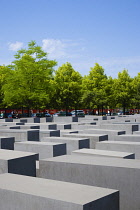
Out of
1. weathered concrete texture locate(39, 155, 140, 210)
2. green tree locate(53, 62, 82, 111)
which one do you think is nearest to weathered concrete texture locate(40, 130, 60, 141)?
weathered concrete texture locate(39, 155, 140, 210)

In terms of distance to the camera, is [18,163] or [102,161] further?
[18,163]

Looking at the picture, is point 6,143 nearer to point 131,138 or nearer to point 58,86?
point 131,138

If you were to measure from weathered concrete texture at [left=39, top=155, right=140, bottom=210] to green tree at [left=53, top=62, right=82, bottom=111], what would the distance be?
43909mm

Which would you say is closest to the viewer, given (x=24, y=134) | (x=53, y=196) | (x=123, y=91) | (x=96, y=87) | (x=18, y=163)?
(x=53, y=196)

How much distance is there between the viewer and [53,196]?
4234 millimetres

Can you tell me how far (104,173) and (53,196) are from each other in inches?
81.6

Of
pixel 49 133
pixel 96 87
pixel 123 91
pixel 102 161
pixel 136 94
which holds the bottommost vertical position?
pixel 102 161

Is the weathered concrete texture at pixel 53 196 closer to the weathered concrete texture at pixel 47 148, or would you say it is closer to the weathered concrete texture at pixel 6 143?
the weathered concrete texture at pixel 47 148

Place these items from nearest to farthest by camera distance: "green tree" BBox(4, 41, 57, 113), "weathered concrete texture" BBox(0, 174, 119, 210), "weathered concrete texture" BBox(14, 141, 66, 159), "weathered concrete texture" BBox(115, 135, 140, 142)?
1. "weathered concrete texture" BBox(0, 174, 119, 210)
2. "weathered concrete texture" BBox(14, 141, 66, 159)
3. "weathered concrete texture" BBox(115, 135, 140, 142)
4. "green tree" BBox(4, 41, 57, 113)

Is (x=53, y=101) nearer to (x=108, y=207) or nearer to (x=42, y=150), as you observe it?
(x=42, y=150)

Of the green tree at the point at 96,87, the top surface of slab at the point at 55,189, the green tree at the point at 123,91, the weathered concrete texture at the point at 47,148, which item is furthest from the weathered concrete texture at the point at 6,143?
the green tree at the point at 123,91

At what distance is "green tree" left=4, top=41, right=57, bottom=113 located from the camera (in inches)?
1531

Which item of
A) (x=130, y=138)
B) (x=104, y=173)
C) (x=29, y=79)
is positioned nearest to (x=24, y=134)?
(x=130, y=138)

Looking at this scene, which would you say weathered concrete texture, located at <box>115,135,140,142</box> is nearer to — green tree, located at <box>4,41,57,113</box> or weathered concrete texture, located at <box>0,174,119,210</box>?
weathered concrete texture, located at <box>0,174,119,210</box>
